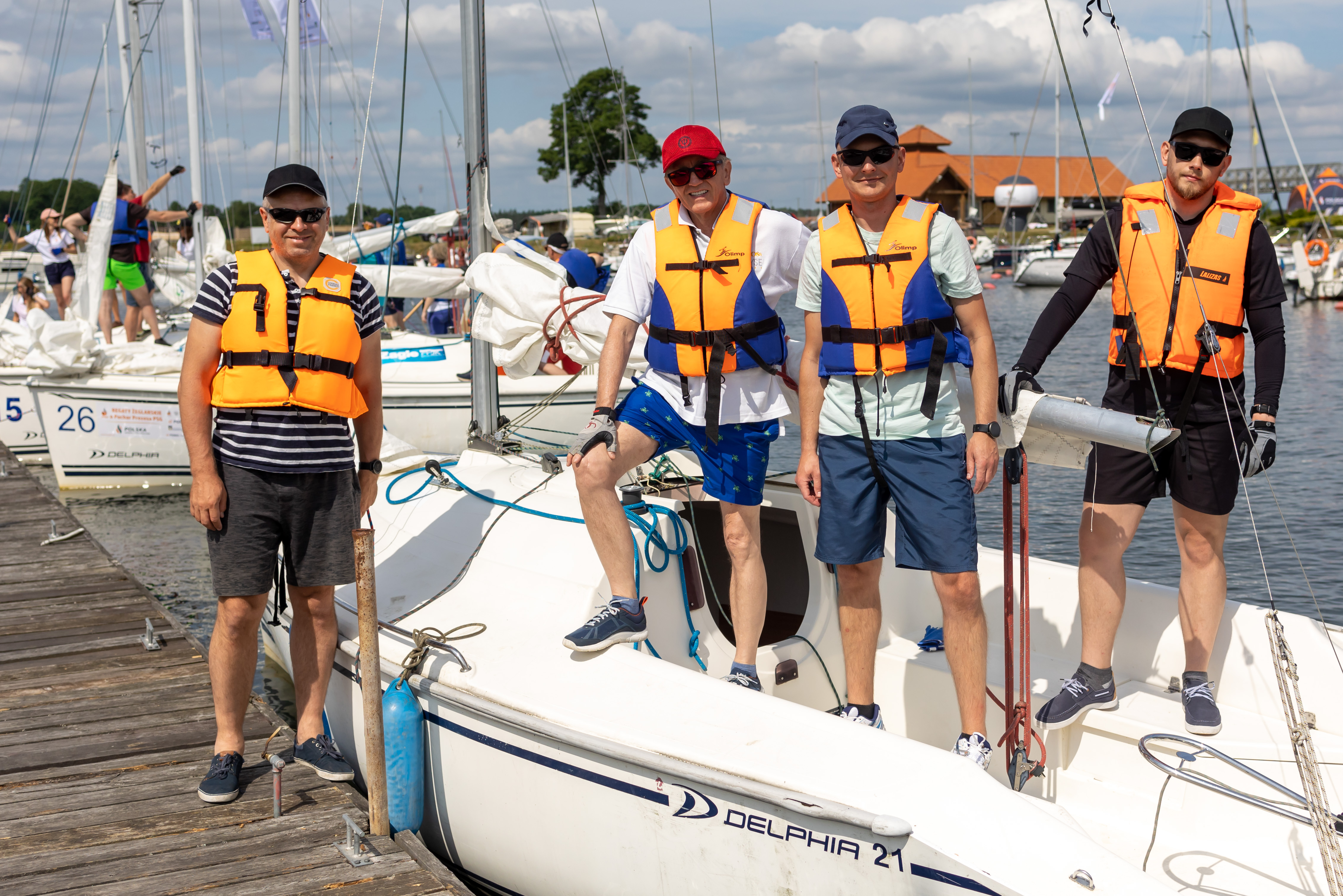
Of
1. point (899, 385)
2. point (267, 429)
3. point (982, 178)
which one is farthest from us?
point (982, 178)

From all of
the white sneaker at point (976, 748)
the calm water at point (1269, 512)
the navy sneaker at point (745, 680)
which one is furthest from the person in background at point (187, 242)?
the white sneaker at point (976, 748)

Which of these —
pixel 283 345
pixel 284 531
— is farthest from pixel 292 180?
pixel 284 531

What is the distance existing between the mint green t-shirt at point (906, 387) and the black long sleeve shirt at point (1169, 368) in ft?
0.98

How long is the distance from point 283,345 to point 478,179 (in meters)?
1.93

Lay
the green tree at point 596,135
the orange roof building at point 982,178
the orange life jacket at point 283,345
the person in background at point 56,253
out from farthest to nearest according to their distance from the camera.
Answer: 1. the orange roof building at point 982,178
2. the green tree at point 596,135
3. the person in background at point 56,253
4. the orange life jacket at point 283,345

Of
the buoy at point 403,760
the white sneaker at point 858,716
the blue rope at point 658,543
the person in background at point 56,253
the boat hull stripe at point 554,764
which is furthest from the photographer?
the person in background at point 56,253

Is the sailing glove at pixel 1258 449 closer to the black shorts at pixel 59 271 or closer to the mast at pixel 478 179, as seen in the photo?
the mast at pixel 478 179

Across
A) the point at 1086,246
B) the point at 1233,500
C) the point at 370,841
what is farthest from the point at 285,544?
the point at 1233,500

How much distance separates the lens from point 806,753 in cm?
279

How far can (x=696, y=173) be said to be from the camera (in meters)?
3.31

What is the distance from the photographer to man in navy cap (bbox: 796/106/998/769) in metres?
3.01

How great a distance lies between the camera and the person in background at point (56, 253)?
1339 centimetres

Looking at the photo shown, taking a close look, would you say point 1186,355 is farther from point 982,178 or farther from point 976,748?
point 982,178

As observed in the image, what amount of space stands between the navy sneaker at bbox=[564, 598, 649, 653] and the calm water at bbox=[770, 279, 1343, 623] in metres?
1.95
